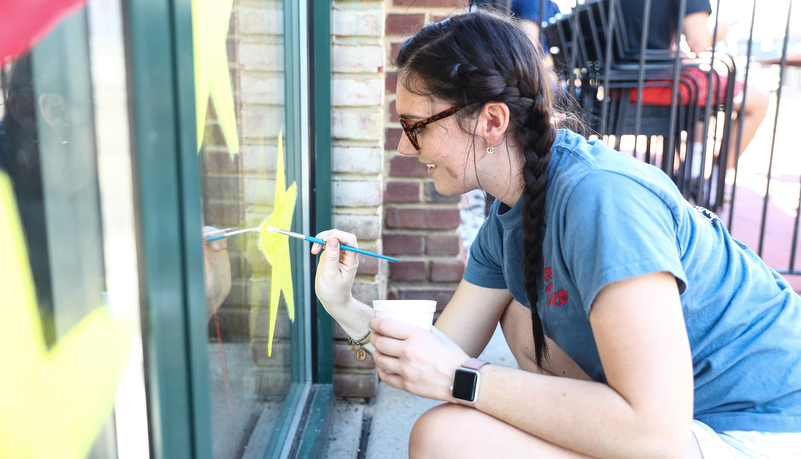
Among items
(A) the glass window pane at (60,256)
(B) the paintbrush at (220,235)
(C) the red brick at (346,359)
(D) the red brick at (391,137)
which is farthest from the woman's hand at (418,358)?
(D) the red brick at (391,137)

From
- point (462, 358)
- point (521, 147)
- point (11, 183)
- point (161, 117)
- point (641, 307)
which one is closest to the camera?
point (11, 183)

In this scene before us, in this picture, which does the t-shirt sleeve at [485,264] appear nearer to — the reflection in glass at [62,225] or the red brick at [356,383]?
the red brick at [356,383]

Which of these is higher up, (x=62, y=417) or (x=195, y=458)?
(x=62, y=417)

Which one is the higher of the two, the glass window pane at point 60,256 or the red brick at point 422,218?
the glass window pane at point 60,256

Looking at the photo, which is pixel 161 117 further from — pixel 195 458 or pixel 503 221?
pixel 503 221

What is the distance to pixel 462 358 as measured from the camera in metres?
1.12

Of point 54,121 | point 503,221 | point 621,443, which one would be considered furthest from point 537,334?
point 54,121

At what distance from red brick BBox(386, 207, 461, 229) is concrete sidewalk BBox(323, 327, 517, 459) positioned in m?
0.63

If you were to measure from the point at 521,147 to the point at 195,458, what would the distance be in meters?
0.86

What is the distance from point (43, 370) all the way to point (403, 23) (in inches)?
74.9

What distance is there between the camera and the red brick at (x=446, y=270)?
2.49 m

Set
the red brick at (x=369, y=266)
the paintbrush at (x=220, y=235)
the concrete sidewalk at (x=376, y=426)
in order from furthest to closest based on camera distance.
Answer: the red brick at (x=369, y=266) → the concrete sidewalk at (x=376, y=426) → the paintbrush at (x=220, y=235)

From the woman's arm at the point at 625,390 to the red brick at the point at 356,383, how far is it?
3.69 feet

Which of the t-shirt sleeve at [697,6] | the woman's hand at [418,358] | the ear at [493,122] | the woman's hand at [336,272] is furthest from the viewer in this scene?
the t-shirt sleeve at [697,6]
